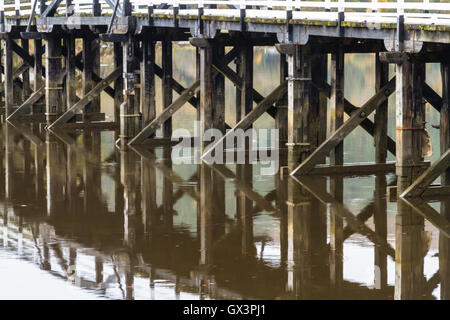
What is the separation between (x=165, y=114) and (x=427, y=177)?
8.30 m

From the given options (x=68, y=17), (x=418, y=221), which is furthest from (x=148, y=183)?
(x=68, y=17)

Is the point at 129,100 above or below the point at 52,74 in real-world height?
below

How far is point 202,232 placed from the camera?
1473 cm

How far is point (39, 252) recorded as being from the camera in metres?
13.6

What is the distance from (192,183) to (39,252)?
579 centimetres

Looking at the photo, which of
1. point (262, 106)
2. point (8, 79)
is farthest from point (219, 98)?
point (8, 79)

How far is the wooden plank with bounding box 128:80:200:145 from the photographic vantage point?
23266 millimetres

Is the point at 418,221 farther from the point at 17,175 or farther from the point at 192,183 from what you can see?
the point at 17,175

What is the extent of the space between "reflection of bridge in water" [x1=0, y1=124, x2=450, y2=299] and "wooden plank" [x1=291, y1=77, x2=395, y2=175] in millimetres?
317

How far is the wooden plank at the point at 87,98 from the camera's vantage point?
2630cm

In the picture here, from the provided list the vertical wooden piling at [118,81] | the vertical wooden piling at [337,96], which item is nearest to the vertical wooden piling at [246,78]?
the vertical wooden piling at [337,96]

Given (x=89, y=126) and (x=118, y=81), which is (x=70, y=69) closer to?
(x=89, y=126)

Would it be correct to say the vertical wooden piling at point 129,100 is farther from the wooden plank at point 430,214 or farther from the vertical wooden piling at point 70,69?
the wooden plank at point 430,214

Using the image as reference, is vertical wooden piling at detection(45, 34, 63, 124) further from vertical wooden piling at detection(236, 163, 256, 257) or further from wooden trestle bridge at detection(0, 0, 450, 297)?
vertical wooden piling at detection(236, 163, 256, 257)
